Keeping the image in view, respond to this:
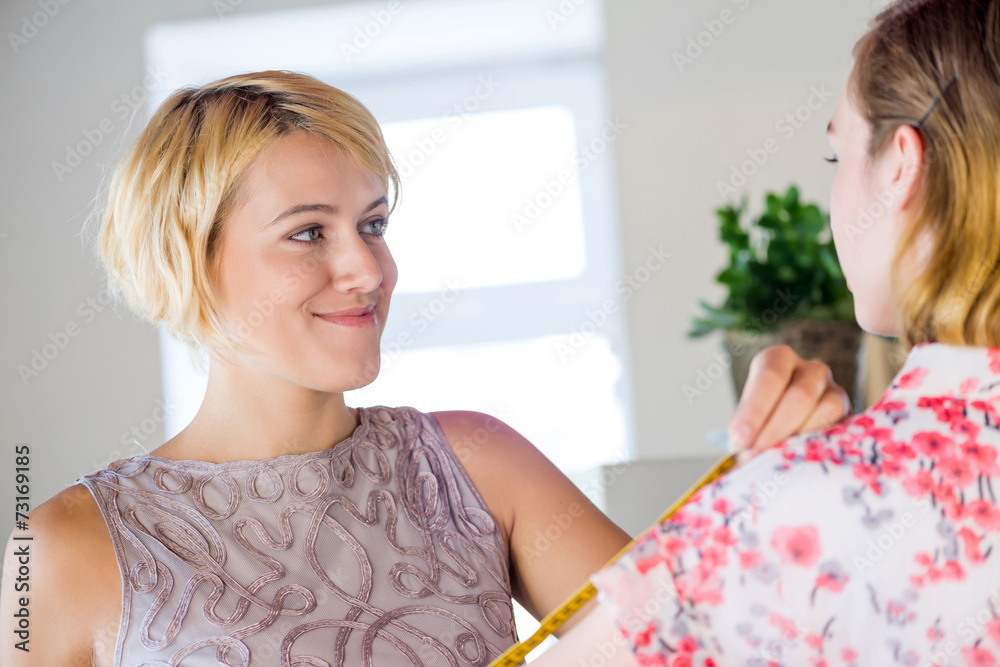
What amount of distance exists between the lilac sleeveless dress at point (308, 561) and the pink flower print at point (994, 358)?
746 mm

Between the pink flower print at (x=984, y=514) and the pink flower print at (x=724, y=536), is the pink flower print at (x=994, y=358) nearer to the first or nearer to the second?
the pink flower print at (x=984, y=514)

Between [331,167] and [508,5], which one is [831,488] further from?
[508,5]

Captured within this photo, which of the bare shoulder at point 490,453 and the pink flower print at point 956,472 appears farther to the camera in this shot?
the bare shoulder at point 490,453

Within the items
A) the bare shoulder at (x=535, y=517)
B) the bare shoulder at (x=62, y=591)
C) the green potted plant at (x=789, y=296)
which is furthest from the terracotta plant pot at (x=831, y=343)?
the bare shoulder at (x=62, y=591)

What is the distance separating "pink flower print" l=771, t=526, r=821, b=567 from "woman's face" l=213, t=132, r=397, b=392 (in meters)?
0.73

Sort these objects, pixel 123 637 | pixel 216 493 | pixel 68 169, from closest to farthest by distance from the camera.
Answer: pixel 123 637
pixel 216 493
pixel 68 169

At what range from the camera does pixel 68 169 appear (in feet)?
13.1

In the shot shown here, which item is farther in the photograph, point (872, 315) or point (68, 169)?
point (68, 169)

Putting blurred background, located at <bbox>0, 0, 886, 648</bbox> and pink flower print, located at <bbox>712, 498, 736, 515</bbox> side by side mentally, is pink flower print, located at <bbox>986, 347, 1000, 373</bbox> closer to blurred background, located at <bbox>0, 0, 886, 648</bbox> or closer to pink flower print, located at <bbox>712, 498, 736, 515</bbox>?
pink flower print, located at <bbox>712, 498, 736, 515</bbox>

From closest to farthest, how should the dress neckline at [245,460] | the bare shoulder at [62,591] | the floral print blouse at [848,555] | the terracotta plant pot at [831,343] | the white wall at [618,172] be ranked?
1. the floral print blouse at [848,555]
2. the bare shoulder at [62,591]
3. the dress neckline at [245,460]
4. the terracotta plant pot at [831,343]
5. the white wall at [618,172]

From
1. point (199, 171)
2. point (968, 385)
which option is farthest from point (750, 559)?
point (199, 171)

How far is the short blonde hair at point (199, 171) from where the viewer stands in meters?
1.33

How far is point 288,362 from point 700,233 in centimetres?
303

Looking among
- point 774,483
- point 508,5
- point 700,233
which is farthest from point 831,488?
point 508,5
